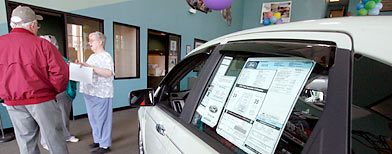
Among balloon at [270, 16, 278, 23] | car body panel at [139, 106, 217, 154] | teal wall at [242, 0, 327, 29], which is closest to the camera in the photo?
car body panel at [139, 106, 217, 154]

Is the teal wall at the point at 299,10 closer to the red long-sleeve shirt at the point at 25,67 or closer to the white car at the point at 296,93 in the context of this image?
the white car at the point at 296,93

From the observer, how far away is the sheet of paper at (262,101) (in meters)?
0.49

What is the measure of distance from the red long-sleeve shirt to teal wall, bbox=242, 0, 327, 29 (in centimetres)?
832

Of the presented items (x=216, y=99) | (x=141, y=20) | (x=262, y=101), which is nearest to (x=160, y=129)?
(x=216, y=99)

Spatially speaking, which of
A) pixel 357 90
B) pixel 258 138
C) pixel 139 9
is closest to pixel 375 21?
pixel 357 90

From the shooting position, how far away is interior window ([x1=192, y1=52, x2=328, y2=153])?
476 mm

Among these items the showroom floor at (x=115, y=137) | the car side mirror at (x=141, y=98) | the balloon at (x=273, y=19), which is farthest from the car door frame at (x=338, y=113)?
the balloon at (x=273, y=19)

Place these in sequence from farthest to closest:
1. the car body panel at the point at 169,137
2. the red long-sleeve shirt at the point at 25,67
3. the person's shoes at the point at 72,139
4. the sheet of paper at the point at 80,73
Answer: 1. the person's shoes at the point at 72,139
2. the sheet of paper at the point at 80,73
3. the red long-sleeve shirt at the point at 25,67
4. the car body panel at the point at 169,137

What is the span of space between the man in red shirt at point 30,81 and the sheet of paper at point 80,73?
1.02 feet

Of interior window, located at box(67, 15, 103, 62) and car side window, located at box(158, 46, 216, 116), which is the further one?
interior window, located at box(67, 15, 103, 62)

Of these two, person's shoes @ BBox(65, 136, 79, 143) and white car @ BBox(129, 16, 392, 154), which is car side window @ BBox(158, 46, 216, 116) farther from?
person's shoes @ BBox(65, 136, 79, 143)

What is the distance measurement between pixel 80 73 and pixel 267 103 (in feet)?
6.80

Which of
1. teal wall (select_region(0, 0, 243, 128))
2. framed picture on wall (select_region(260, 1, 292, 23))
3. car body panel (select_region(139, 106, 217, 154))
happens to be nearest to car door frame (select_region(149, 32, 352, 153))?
car body panel (select_region(139, 106, 217, 154))

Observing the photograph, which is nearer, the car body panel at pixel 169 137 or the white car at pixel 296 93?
the white car at pixel 296 93
